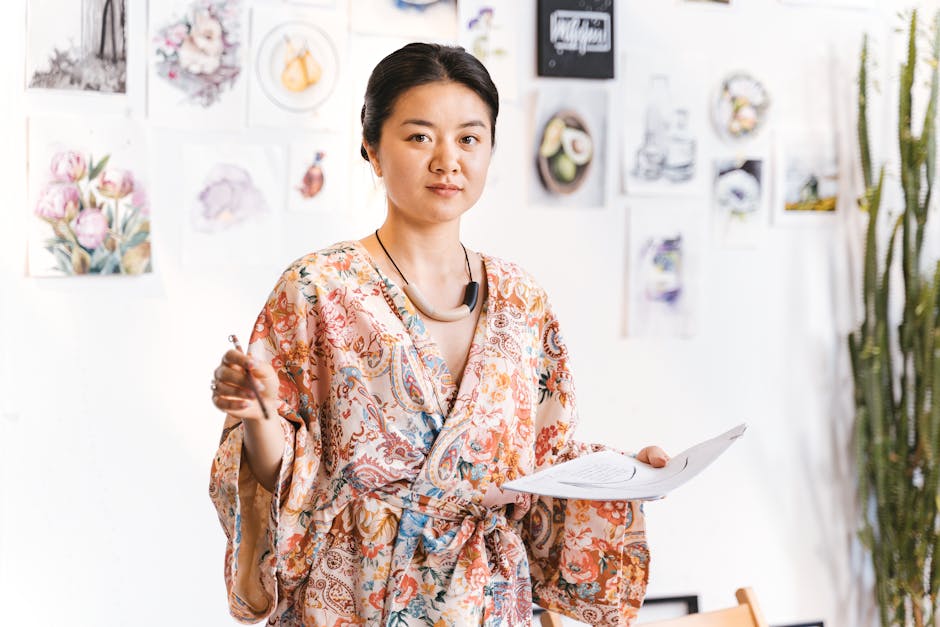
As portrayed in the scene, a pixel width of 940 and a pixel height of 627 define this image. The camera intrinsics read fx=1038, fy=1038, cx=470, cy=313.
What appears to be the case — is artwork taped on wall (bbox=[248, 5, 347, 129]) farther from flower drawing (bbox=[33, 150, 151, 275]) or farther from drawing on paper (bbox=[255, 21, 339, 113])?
flower drawing (bbox=[33, 150, 151, 275])

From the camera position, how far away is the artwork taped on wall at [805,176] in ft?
8.16

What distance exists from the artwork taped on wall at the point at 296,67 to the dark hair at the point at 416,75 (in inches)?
31.1

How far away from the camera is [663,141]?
2379mm

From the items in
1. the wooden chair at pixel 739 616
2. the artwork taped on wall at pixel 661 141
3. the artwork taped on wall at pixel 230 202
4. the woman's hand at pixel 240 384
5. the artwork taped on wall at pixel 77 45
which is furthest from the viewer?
the artwork taped on wall at pixel 661 141

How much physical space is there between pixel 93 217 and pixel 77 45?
1.04 ft

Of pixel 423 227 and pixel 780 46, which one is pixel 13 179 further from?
pixel 780 46

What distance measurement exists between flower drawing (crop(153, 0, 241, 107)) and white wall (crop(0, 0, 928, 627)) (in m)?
0.06

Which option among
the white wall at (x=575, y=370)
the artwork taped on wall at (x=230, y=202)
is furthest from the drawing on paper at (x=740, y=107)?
the artwork taped on wall at (x=230, y=202)

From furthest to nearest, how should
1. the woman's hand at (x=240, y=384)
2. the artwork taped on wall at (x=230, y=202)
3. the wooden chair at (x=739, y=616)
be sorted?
the artwork taped on wall at (x=230, y=202), the wooden chair at (x=739, y=616), the woman's hand at (x=240, y=384)

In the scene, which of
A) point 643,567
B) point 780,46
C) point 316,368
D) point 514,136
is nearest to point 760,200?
point 780,46

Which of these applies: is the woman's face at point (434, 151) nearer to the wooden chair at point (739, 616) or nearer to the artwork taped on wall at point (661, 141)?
the wooden chair at point (739, 616)

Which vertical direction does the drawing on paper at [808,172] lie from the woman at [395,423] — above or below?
above

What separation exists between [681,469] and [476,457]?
249mm

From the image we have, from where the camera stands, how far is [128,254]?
1976mm
